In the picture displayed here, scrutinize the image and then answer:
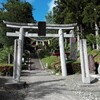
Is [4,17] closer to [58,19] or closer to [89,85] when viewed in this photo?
[58,19]

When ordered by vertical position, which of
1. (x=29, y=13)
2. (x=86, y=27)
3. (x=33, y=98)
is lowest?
(x=33, y=98)

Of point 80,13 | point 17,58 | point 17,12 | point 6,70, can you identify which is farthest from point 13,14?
point 17,58

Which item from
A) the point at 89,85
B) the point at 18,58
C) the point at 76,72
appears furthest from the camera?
the point at 76,72

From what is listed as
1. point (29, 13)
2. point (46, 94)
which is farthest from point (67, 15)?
point (46, 94)

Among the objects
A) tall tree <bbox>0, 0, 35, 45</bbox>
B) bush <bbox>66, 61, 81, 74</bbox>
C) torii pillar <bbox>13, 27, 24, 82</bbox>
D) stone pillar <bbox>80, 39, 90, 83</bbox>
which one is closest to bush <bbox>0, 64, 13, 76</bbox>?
torii pillar <bbox>13, 27, 24, 82</bbox>

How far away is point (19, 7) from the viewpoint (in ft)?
145

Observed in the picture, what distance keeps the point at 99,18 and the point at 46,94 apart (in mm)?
27181

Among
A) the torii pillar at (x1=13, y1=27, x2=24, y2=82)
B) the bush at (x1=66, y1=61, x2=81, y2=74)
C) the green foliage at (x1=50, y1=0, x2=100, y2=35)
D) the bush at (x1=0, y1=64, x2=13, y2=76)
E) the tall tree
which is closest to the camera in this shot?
the torii pillar at (x1=13, y1=27, x2=24, y2=82)

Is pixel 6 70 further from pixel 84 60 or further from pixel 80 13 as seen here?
pixel 80 13

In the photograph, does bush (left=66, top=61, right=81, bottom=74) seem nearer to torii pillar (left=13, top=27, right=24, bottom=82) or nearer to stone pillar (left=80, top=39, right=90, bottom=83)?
stone pillar (left=80, top=39, right=90, bottom=83)

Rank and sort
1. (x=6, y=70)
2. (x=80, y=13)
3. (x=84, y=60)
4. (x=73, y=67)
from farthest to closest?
(x=80, y=13) → (x=73, y=67) → (x=6, y=70) → (x=84, y=60)

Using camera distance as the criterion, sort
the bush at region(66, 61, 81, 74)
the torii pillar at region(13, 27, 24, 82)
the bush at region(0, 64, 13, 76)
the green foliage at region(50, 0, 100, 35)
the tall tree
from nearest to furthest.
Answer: the torii pillar at region(13, 27, 24, 82) → the bush at region(0, 64, 13, 76) → the bush at region(66, 61, 81, 74) → the green foliage at region(50, 0, 100, 35) → the tall tree

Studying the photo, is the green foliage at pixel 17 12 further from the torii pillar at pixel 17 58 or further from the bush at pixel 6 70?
the torii pillar at pixel 17 58

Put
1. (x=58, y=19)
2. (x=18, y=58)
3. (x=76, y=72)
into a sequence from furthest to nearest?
(x=58, y=19) < (x=76, y=72) < (x=18, y=58)
